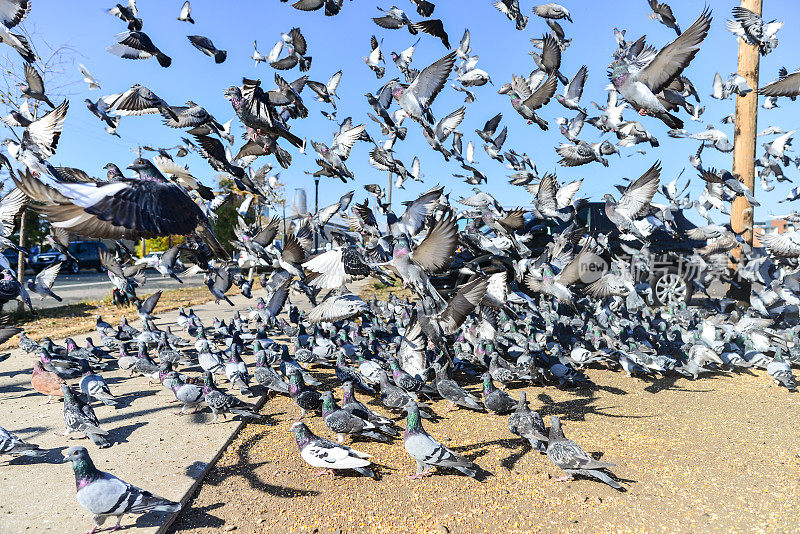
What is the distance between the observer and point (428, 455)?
11.8 feet

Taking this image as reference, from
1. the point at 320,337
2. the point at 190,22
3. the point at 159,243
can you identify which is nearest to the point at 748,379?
the point at 320,337

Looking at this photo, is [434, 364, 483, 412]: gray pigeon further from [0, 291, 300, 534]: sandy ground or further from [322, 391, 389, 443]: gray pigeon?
[0, 291, 300, 534]: sandy ground

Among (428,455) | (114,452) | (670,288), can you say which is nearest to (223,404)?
(114,452)

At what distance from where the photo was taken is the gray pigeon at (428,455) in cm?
356

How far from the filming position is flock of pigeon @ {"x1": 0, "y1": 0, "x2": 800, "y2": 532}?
3.55 m

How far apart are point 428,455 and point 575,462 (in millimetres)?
1216

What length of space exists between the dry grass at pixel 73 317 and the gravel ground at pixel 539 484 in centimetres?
785

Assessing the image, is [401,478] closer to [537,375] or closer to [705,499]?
[705,499]

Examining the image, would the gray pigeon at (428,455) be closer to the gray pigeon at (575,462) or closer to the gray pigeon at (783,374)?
the gray pigeon at (575,462)

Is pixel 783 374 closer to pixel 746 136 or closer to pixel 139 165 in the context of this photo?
pixel 746 136

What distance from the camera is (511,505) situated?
3289 mm

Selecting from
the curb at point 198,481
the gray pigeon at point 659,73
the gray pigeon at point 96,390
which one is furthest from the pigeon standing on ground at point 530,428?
the gray pigeon at point 96,390

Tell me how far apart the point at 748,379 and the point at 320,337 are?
263 inches

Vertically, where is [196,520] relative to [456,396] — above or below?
above
